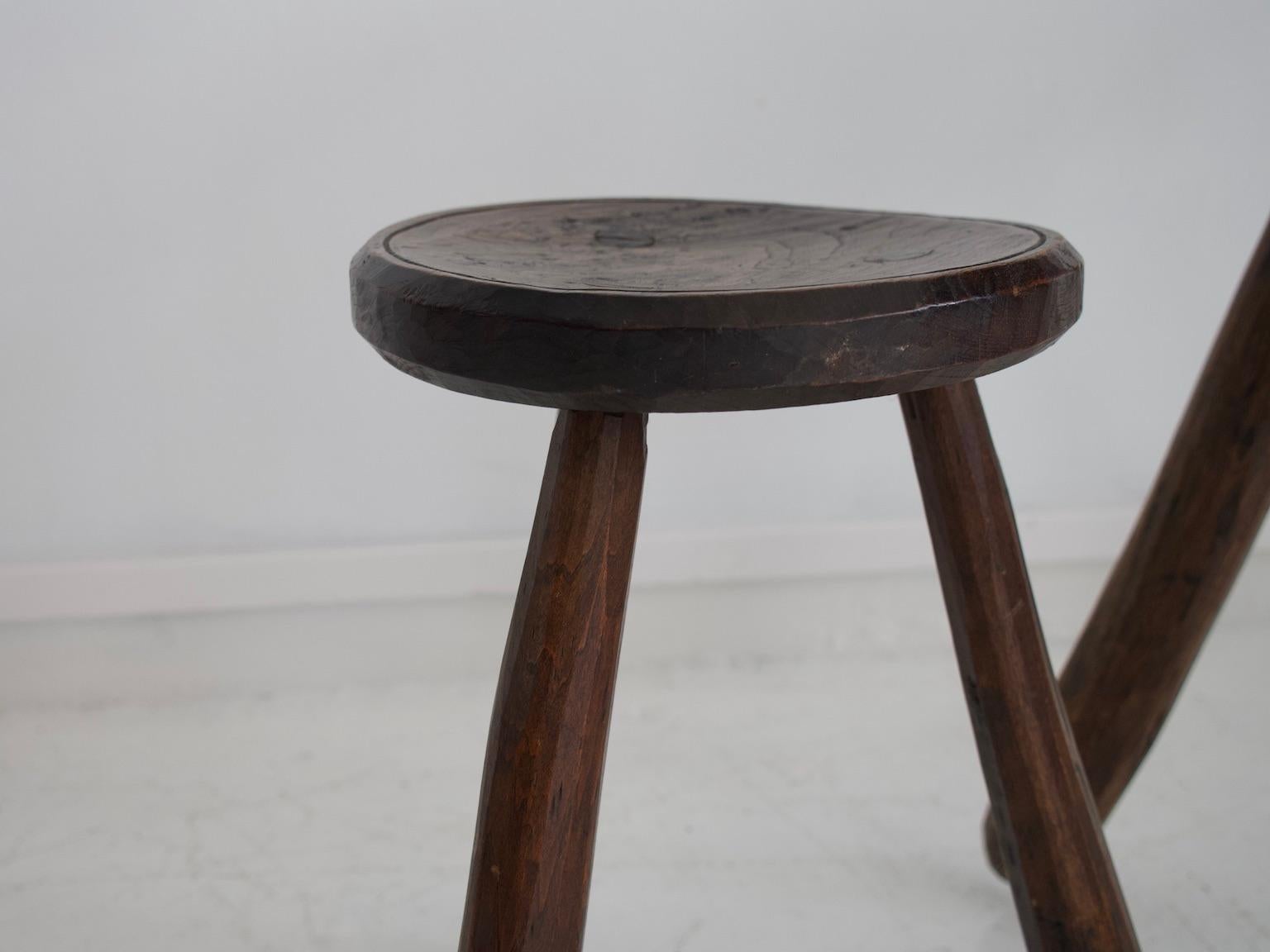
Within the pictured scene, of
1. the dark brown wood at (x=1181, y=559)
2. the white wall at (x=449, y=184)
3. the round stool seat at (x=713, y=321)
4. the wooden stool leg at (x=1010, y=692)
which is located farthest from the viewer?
the white wall at (x=449, y=184)

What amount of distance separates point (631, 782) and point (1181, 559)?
1.48 ft

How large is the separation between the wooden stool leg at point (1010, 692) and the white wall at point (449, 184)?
0.56 metres

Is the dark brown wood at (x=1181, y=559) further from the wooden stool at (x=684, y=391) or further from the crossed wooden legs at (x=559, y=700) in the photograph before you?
the crossed wooden legs at (x=559, y=700)

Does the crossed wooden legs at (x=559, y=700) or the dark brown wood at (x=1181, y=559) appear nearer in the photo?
the crossed wooden legs at (x=559, y=700)

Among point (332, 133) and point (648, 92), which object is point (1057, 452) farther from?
point (332, 133)

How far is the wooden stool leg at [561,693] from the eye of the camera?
1.81ft

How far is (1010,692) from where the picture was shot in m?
0.71

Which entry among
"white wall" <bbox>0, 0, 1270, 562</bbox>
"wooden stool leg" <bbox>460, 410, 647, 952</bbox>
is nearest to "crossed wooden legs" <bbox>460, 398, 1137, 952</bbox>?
"wooden stool leg" <bbox>460, 410, 647, 952</bbox>

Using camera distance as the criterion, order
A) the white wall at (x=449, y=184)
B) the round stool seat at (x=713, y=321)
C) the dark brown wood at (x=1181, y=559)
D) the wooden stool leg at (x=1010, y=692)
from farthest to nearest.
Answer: the white wall at (x=449, y=184) < the dark brown wood at (x=1181, y=559) < the wooden stool leg at (x=1010, y=692) < the round stool seat at (x=713, y=321)

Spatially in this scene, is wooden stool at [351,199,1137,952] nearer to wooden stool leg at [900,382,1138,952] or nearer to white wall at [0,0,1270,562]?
wooden stool leg at [900,382,1138,952]

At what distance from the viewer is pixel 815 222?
738 mm

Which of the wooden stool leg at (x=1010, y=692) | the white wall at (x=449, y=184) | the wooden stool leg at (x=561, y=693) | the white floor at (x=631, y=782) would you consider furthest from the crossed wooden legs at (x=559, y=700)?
the white wall at (x=449, y=184)

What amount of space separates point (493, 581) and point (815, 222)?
24.0 inches

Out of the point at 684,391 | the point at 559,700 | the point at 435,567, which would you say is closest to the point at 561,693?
the point at 559,700
